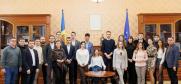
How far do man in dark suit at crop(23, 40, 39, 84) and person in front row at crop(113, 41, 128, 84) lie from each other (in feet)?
6.63

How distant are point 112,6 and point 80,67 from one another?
324cm

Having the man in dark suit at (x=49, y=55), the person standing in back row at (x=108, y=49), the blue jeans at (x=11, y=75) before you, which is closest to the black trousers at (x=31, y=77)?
the blue jeans at (x=11, y=75)

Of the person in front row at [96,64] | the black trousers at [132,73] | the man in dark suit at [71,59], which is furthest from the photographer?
the black trousers at [132,73]

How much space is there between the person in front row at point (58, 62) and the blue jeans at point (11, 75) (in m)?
1.10

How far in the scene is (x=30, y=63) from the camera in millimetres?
7883

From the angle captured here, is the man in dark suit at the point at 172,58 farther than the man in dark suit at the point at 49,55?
No

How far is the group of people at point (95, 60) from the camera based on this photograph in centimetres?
792

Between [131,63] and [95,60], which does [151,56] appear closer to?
[131,63]

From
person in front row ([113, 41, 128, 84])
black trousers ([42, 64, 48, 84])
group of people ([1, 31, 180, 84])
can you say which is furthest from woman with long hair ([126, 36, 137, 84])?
black trousers ([42, 64, 48, 84])

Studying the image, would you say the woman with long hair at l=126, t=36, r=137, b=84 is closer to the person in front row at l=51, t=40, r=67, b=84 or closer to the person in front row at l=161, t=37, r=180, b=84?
the person in front row at l=161, t=37, r=180, b=84

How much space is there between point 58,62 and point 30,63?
0.80 m

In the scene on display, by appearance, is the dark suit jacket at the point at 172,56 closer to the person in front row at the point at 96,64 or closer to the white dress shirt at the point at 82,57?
the person in front row at the point at 96,64

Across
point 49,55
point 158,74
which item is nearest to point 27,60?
point 49,55

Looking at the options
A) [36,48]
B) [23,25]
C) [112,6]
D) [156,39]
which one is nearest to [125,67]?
[156,39]
